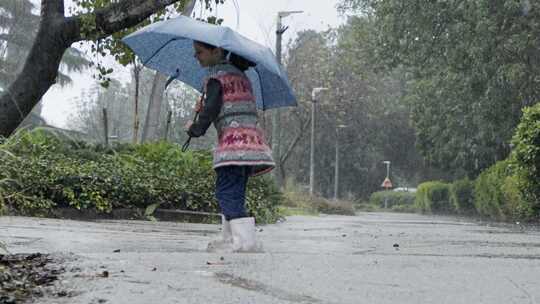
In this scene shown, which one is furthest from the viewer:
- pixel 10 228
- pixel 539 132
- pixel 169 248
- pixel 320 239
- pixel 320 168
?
pixel 320 168

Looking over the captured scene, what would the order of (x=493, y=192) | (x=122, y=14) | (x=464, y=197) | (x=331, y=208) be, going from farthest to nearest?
(x=464, y=197), (x=331, y=208), (x=493, y=192), (x=122, y=14)

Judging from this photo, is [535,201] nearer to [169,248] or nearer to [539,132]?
[539,132]

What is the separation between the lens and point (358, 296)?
4.48 metres

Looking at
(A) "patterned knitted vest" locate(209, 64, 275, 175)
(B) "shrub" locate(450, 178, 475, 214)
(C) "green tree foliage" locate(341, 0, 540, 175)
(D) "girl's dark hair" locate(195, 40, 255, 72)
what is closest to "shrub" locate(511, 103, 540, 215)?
(C) "green tree foliage" locate(341, 0, 540, 175)

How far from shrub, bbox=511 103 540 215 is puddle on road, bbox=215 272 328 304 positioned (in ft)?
52.1

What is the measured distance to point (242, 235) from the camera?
7383mm

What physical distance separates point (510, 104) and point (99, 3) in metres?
23.8

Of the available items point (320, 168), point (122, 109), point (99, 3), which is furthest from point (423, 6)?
point (122, 109)

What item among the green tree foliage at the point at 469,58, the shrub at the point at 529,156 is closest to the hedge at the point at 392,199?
the green tree foliage at the point at 469,58

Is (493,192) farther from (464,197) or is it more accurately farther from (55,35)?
(55,35)

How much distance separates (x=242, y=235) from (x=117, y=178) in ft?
20.8

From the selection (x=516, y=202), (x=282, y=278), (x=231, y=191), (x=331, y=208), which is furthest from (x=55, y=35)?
(x=331, y=208)

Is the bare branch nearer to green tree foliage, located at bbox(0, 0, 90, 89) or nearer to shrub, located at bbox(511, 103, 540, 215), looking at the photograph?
shrub, located at bbox(511, 103, 540, 215)

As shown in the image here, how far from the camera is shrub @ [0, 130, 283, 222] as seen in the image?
12.6m
